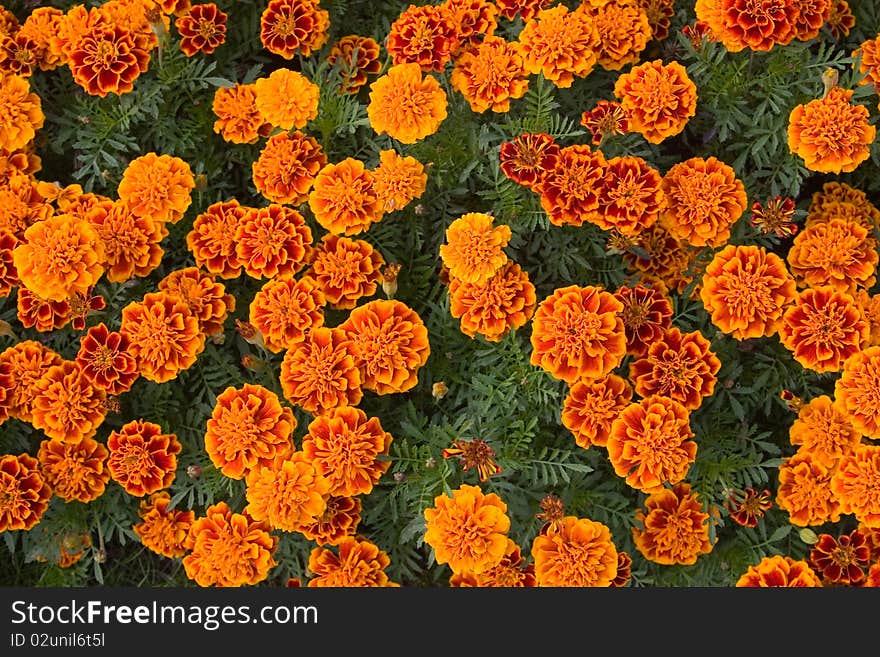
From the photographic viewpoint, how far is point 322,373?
81.2 inches

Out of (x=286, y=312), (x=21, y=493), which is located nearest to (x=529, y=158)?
(x=286, y=312)

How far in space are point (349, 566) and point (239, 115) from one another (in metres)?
1.36

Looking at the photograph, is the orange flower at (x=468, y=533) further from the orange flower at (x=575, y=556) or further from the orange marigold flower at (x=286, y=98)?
the orange marigold flower at (x=286, y=98)

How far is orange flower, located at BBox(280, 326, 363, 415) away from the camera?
2064mm

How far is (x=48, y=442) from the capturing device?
2.28 m

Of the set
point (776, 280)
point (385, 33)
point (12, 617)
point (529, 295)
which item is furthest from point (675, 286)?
point (12, 617)

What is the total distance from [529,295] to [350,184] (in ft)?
1.87

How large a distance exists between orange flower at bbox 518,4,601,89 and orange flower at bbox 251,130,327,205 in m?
0.67

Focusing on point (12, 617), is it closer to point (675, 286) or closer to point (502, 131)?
point (502, 131)

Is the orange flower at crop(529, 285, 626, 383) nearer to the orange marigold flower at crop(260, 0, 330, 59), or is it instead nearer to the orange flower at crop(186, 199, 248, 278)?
the orange flower at crop(186, 199, 248, 278)

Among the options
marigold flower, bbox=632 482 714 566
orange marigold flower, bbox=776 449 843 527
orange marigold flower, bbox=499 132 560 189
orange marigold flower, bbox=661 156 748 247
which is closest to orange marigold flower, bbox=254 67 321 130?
orange marigold flower, bbox=499 132 560 189

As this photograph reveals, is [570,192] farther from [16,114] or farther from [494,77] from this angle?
[16,114]

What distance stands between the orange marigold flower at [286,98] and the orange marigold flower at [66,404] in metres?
0.87

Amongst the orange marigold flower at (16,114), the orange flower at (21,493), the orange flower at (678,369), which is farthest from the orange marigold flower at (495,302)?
the orange marigold flower at (16,114)
